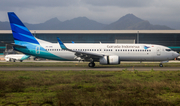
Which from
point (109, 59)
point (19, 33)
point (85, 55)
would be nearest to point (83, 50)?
point (85, 55)

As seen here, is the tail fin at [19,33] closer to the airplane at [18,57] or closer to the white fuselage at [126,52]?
the white fuselage at [126,52]

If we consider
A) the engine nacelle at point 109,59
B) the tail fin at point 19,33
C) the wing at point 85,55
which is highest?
the tail fin at point 19,33

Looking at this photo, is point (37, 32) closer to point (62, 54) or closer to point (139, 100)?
point (62, 54)

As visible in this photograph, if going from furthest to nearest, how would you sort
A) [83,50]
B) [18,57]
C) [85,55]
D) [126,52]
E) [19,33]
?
[18,57] → [19,33] → [83,50] → [126,52] → [85,55]

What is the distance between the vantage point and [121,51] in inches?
1196

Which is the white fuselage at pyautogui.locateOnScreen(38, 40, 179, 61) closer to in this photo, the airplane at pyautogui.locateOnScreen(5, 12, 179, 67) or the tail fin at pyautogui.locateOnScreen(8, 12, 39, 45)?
the airplane at pyautogui.locateOnScreen(5, 12, 179, 67)

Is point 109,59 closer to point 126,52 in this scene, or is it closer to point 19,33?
point 126,52

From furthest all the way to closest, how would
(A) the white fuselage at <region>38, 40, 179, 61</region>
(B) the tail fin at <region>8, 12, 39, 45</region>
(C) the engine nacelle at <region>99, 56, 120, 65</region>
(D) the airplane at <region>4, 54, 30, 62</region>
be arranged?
1. (D) the airplane at <region>4, 54, 30, 62</region>
2. (B) the tail fin at <region>8, 12, 39, 45</region>
3. (A) the white fuselage at <region>38, 40, 179, 61</region>
4. (C) the engine nacelle at <region>99, 56, 120, 65</region>

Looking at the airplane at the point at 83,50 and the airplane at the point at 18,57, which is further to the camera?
the airplane at the point at 18,57

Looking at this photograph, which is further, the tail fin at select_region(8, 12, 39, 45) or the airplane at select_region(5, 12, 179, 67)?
the tail fin at select_region(8, 12, 39, 45)

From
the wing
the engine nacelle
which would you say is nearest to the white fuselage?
the wing

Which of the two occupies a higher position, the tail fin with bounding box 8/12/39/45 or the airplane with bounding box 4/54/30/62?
the tail fin with bounding box 8/12/39/45

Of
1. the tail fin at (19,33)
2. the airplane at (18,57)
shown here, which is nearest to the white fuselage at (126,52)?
the tail fin at (19,33)

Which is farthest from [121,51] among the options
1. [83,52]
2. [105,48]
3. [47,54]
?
[47,54]
